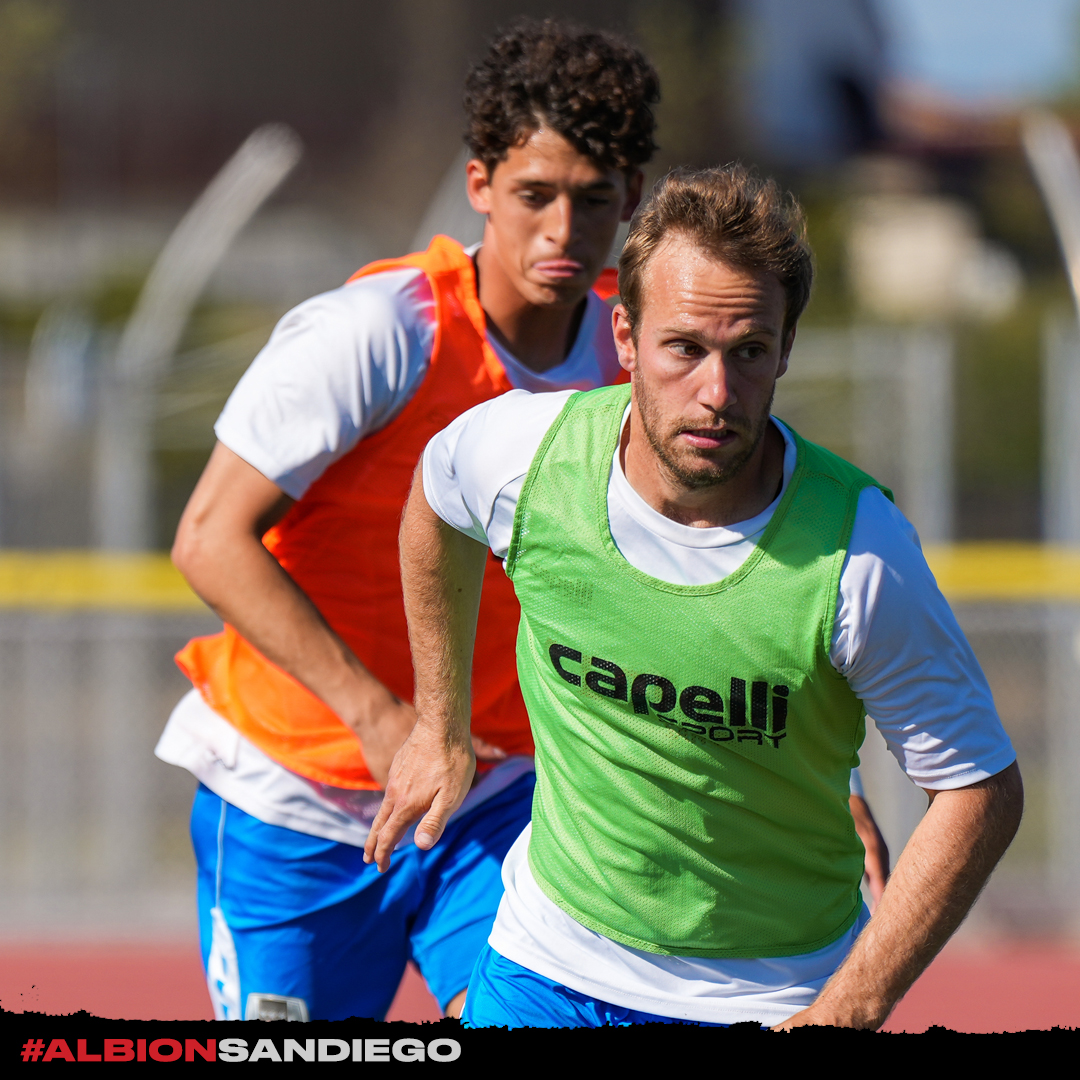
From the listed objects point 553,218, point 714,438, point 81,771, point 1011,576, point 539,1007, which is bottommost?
point 81,771

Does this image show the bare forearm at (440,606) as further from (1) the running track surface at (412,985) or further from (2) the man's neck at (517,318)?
(1) the running track surface at (412,985)

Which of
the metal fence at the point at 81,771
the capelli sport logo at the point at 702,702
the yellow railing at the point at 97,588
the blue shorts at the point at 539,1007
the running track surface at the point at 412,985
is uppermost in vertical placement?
the capelli sport logo at the point at 702,702

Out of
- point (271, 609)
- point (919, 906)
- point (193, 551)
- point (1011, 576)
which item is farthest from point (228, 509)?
point (1011, 576)

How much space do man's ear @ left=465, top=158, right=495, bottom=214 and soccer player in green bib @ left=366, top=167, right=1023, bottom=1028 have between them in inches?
27.4

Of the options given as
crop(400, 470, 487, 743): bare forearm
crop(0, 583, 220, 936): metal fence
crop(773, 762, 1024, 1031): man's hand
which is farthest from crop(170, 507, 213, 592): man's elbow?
crop(0, 583, 220, 936): metal fence

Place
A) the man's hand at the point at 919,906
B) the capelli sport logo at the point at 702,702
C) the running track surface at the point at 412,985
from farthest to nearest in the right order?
the running track surface at the point at 412,985
the capelli sport logo at the point at 702,702
the man's hand at the point at 919,906

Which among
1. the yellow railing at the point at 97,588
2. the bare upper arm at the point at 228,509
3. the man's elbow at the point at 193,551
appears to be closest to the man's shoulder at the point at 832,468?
the bare upper arm at the point at 228,509

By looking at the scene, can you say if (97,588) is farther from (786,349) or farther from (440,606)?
(786,349)

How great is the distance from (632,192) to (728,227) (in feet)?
3.08

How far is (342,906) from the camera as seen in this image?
3.02 m

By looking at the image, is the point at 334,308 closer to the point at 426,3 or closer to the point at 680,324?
the point at 680,324

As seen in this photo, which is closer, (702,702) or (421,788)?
(702,702)

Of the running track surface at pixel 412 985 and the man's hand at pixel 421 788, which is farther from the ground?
Answer: the man's hand at pixel 421 788

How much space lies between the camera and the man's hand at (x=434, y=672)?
A: 2.51 m
